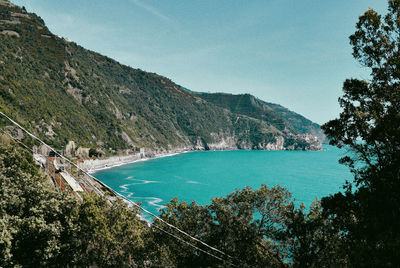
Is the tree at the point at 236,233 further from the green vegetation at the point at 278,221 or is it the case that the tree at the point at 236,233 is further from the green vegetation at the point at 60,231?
the green vegetation at the point at 60,231

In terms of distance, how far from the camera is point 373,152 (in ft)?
34.5

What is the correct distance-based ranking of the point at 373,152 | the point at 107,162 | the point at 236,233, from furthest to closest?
1. the point at 107,162
2. the point at 236,233
3. the point at 373,152

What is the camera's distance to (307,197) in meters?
81.9

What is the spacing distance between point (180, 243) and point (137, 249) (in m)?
4.12

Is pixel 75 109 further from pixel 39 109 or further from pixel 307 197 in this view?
pixel 307 197

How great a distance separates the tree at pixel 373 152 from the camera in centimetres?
810

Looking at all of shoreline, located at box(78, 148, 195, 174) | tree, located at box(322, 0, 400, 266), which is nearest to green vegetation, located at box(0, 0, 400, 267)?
tree, located at box(322, 0, 400, 266)

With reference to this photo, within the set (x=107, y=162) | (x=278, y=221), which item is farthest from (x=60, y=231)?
(x=107, y=162)

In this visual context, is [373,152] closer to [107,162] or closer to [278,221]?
[278,221]

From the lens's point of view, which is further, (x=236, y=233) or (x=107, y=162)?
(x=107, y=162)

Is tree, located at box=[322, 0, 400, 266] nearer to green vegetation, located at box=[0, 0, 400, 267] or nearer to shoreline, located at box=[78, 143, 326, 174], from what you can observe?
green vegetation, located at box=[0, 0, 400, 267]

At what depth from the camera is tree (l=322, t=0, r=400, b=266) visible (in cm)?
810

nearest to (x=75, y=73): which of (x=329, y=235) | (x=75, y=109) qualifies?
(x=75, y=109)

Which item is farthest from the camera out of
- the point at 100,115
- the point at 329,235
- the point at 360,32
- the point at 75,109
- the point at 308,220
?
the point at 100,115
